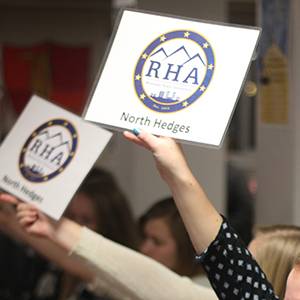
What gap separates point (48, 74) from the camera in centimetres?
837

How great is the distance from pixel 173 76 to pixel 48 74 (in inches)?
252

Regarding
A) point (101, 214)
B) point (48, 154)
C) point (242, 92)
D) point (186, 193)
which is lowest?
point (186, 193)

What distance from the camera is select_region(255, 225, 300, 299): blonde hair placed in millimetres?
2100

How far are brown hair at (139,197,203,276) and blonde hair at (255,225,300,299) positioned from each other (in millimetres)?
952

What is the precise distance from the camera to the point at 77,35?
30.7ft

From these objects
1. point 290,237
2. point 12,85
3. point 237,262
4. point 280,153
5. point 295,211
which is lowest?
point 237,262

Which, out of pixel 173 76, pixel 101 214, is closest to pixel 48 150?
pixel 173 76

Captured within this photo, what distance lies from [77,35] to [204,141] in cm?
748

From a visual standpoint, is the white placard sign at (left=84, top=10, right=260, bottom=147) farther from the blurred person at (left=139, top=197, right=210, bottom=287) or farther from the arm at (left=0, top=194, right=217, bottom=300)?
the blurred person at (left=139, top=197, right=210, bottom=287)

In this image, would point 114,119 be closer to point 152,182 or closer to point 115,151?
point 152,182

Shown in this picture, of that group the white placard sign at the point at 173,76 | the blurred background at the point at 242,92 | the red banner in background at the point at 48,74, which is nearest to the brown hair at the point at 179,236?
the blurred background at the point at 242,92

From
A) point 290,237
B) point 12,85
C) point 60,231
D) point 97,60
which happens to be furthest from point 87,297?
point 97,60

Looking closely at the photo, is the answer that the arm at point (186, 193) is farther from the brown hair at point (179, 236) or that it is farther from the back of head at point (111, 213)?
the back of head at point (111, 213)

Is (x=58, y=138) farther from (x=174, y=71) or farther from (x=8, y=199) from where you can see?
(x=174, y=71)
